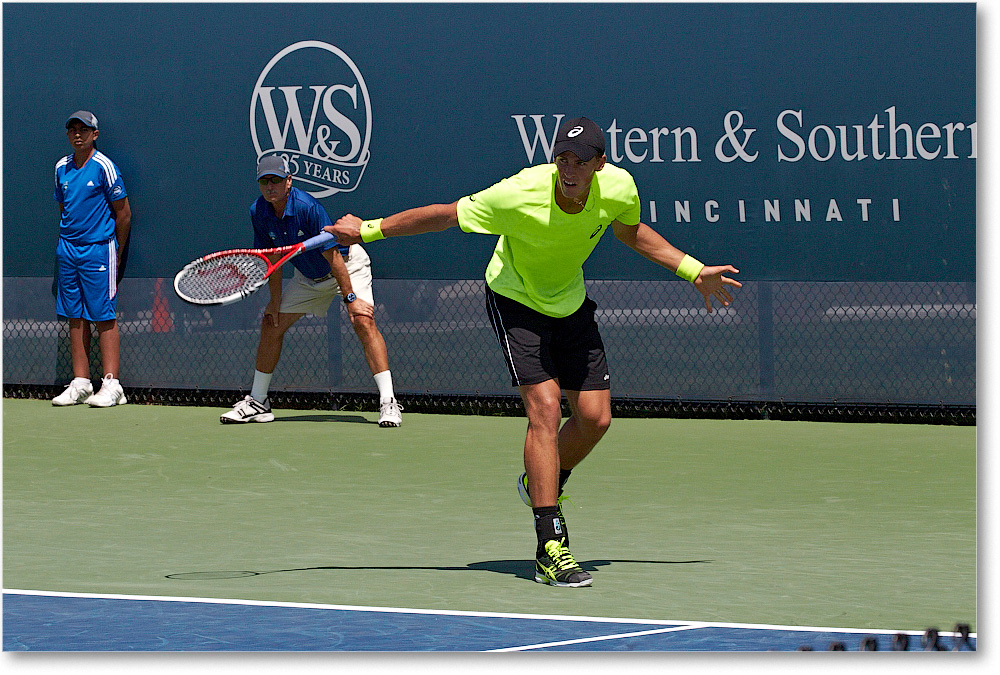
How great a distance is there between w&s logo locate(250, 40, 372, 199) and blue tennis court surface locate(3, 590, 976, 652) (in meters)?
5.26

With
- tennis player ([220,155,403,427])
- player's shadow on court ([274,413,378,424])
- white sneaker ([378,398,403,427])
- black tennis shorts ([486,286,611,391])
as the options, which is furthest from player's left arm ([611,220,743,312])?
player's shadow on court ([274,413,378,424])

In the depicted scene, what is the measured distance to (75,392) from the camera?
10.4 metres

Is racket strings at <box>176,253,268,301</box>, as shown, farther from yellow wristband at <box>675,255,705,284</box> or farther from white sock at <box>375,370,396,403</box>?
yellow wristband at <box>675,255,705,284</box>

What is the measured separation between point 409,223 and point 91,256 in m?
5.35

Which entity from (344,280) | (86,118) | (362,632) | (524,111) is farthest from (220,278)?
(362,632)

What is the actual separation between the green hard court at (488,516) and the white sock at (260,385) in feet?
0.78

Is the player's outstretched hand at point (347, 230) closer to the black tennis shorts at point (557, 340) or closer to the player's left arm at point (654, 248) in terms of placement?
the black tennis shorts at point (557, 340)

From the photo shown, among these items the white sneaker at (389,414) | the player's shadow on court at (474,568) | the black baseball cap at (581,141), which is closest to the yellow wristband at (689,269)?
the black baseball cap at (581,141)

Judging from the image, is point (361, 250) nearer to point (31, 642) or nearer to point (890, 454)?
point (890, 454)

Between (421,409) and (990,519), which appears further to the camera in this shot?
(421,409)

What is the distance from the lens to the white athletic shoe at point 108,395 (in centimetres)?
1033

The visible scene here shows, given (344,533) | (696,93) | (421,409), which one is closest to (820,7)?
(696,93)

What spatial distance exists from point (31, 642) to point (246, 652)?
61cm

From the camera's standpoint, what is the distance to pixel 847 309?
964cm
